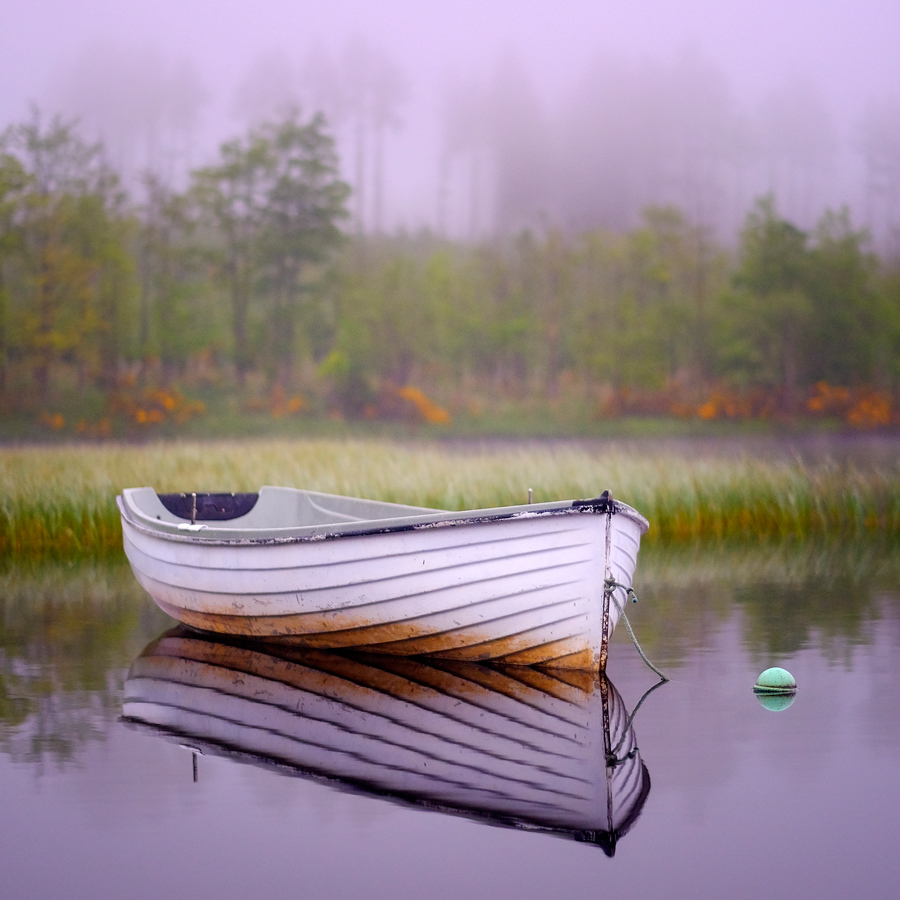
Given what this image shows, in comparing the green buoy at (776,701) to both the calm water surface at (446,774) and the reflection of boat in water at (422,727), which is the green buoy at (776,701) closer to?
the calm water surface at (446,774)

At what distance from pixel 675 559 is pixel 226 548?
4663 mm

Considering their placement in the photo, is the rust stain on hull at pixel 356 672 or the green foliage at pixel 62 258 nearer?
the rust stain on hull at pixel 356 672

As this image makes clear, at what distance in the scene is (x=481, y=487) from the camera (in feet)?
33.9

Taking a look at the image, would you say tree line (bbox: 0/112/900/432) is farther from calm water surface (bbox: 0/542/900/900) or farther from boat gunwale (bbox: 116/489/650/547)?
boat gunwale (bbox: 116/489/650/547)

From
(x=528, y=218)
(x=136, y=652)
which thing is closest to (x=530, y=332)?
(x=528, y=218)

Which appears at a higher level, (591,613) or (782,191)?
(782,191)

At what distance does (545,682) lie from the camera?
5262 mm

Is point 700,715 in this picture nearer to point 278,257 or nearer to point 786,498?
point 786,498

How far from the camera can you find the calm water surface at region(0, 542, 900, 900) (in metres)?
3.15

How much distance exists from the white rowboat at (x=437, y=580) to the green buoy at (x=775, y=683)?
652mm

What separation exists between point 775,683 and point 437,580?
146 centimetres

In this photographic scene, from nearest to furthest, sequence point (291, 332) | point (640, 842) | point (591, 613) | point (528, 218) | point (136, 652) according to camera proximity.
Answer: point (640, 842), point (591, 613), point (136, 652), point (291, 332), point (528, 218)

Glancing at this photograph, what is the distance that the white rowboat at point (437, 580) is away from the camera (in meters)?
5.05

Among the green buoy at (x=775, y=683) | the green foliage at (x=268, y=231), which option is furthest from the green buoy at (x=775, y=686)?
the green foliage at (x=268, y=231)
